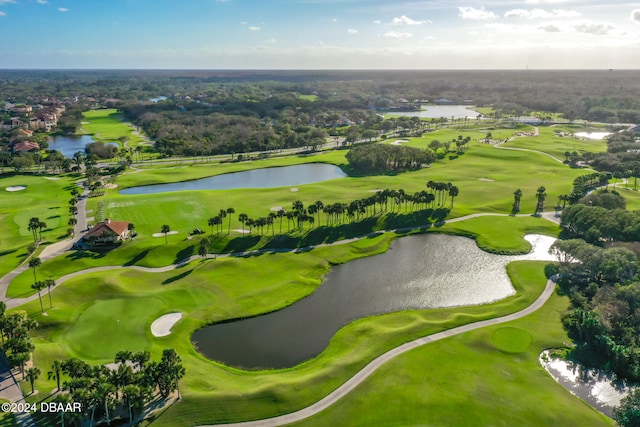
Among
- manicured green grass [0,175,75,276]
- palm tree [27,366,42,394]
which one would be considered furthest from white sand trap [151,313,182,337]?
manicured green grass [0,175,75,276]

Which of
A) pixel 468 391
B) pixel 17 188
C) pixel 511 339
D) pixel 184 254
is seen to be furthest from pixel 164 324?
pixel 17 188

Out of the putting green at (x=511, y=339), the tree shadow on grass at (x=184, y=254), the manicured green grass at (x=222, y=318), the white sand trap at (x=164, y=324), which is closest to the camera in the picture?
the manicured green grass at (x=222, y=318)

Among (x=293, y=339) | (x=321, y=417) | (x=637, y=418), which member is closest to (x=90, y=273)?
(x=293, y=339)

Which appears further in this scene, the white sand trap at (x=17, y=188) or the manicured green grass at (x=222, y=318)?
the white sand trap at (x=17, y=188)

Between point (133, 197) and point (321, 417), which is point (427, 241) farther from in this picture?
point (133, 197)

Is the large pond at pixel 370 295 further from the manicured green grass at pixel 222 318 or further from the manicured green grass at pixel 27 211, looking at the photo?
the manicured green grass at pixel 27 211

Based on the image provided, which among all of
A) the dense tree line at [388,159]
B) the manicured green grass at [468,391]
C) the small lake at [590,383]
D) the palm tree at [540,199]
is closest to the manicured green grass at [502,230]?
the palm tree at [540,199]

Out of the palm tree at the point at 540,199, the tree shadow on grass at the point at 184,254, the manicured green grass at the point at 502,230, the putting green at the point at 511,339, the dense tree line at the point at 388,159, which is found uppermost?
the dense tree line at the point at 388,159
